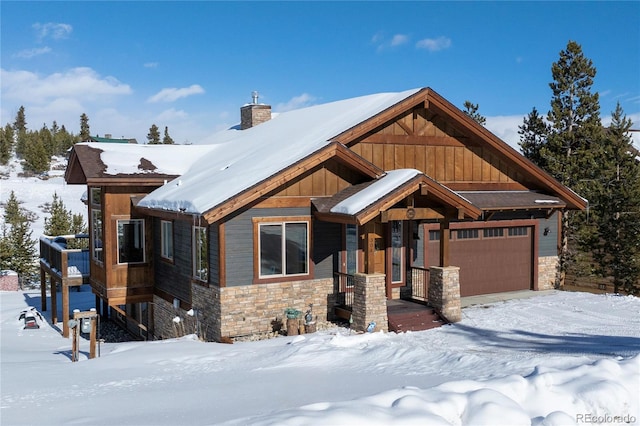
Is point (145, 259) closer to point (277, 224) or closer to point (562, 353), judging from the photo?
point (277, 224)

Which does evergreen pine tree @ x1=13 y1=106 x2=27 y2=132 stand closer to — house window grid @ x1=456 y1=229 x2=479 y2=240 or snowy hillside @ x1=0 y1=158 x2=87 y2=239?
snowy hillside @ x1=0 y1=158 x2=87 y2=239

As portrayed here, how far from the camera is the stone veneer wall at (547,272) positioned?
1716cm

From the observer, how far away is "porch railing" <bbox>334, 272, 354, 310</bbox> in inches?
524

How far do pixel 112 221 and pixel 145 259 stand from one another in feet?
4.99

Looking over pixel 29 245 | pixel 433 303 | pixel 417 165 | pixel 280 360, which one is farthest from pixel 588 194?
pixel 29 245

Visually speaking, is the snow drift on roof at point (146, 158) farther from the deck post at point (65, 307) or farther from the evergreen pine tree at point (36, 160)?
the evergreen pine tree at point (36, 160)

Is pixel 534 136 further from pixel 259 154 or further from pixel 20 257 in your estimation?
pixel 20 257

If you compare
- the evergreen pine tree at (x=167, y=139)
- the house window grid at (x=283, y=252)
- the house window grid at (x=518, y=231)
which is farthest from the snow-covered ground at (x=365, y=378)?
the evergreen pine tree at (x=167, y=139)

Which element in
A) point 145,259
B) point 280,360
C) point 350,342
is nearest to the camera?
point 280,360

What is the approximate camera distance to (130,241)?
15516mm

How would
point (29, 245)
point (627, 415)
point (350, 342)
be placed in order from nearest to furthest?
point (627, 415), point (350, 342), point (29, 245)

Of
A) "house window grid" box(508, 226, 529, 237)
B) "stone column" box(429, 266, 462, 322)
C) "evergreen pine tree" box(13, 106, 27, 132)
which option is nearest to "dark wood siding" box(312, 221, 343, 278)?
"stone column" box(429, 266, 462, 322)

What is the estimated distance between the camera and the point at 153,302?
52.6ft

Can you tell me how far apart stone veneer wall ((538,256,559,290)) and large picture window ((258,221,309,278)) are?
27.4 feet
